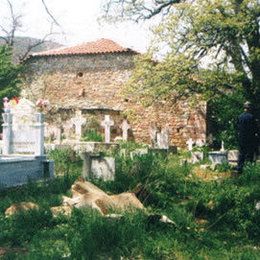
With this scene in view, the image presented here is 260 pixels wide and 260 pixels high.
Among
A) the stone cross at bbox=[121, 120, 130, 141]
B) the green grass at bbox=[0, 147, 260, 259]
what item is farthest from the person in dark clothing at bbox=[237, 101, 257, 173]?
the stone cross at bbox=[121, 120, 130, 141]

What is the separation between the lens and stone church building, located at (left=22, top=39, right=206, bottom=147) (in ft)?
90.5

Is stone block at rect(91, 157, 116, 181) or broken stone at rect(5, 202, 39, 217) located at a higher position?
stone block at rect(91, 157, 116, 181)

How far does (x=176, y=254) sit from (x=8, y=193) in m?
5.36

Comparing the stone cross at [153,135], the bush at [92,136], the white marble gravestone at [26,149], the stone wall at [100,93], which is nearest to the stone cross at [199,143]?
the stone wall at [100,93]

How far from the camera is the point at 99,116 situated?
1145 inches

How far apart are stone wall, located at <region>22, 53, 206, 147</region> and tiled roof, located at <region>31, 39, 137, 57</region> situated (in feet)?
1.00

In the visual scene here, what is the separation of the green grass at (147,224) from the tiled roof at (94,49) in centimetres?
1978

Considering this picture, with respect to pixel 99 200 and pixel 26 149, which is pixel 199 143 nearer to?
pixel 26 149

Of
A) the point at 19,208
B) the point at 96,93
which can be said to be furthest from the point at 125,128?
the point at 19,208

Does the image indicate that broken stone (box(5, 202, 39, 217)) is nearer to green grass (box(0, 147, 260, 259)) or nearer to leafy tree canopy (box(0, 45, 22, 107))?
green grass (box(0, 147, 260, 259))

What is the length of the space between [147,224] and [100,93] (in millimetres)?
23866

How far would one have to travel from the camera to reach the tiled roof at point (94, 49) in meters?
30.2

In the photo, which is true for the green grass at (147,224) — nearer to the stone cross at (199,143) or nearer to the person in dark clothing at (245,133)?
the person in dark clothing at (245,133)

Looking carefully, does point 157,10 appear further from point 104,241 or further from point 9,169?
point 104,241
